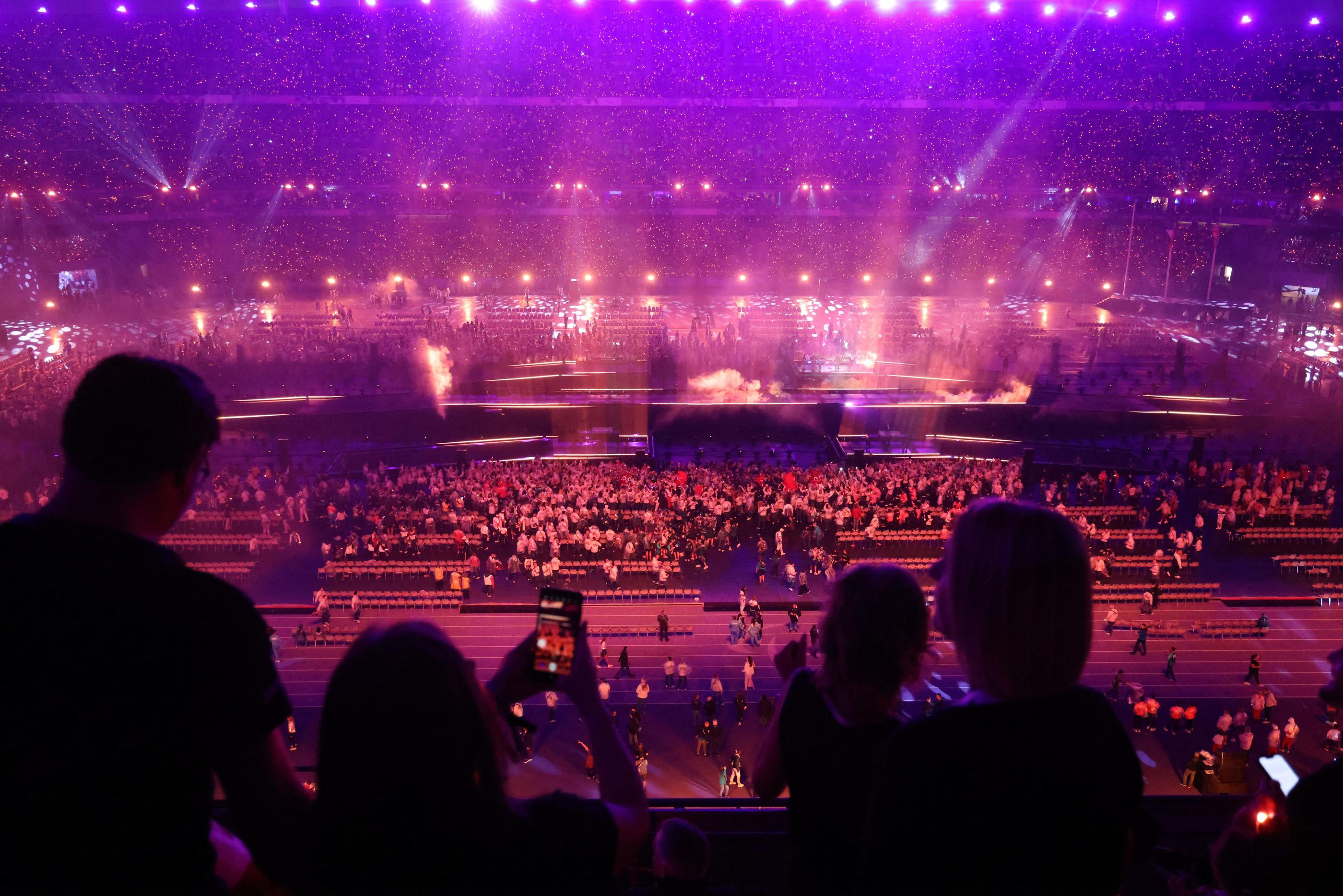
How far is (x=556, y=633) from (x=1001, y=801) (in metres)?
0.90

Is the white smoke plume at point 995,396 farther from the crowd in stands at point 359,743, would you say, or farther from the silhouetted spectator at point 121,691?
the silhouetted spectator at point 121,691

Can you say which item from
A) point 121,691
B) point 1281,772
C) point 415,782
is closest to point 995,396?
point 1281,772

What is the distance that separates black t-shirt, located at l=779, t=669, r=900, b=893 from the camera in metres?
1.71

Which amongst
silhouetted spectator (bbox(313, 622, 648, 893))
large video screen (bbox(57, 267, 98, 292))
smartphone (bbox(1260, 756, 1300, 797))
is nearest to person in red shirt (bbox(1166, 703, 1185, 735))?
smartphone (bbox(1260, 756, 1300, 797))

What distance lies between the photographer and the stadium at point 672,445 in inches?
47.4

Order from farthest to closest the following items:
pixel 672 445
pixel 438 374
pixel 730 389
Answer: pixel 438 374, pixel 730 389, pixel 672 445

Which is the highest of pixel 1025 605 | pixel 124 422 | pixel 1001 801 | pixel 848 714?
pixel 124 422

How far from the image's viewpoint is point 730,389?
822 inches

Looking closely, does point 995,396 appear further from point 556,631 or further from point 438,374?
point 556,631

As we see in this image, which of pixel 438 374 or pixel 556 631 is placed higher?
pixel 556 631

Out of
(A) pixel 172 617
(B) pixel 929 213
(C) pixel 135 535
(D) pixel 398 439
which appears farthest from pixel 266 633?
(B) pixel 929 213

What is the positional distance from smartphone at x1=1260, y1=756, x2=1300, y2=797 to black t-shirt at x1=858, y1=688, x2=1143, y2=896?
93 centimetres

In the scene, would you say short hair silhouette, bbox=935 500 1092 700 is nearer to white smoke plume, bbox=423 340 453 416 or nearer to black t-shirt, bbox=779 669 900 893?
black t-shirt, bbox=779 669 900 893

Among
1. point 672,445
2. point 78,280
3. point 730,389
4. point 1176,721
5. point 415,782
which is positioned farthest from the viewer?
point 78,280
